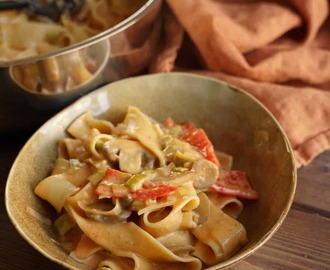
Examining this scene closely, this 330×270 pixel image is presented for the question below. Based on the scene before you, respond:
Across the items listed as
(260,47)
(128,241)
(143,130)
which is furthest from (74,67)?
(260,47)

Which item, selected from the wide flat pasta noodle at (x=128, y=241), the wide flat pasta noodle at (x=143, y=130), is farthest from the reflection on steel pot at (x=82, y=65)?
the wide flat pasta noodle at (x=128, y=241)

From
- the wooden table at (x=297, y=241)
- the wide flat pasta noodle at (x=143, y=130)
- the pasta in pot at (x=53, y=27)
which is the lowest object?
the wooden table at (x=297, y=241)

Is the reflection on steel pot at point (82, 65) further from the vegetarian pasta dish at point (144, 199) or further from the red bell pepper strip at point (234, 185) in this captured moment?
the red bell pepper strip at point (234, 185)

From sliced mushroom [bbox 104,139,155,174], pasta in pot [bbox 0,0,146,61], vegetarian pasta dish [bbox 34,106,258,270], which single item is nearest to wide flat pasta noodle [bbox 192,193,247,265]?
vegetarian pasta dish [bbox 34,106,258,270]

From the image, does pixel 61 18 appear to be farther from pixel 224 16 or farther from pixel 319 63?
pixel 319 63

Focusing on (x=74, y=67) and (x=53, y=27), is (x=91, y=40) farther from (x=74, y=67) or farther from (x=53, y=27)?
(x=53, y=27)

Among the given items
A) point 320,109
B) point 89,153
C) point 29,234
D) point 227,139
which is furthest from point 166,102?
point 29,234
